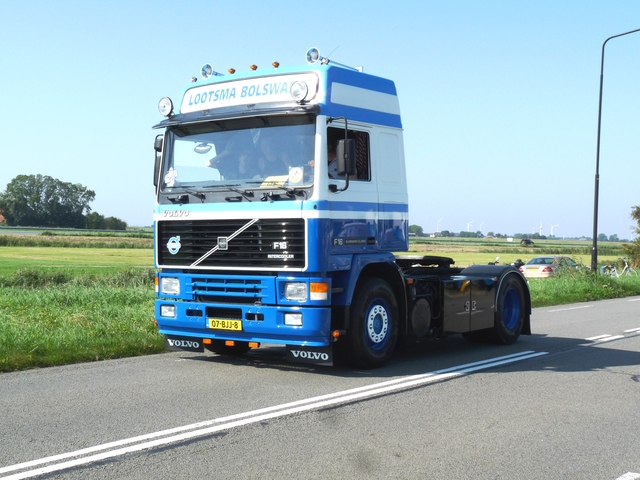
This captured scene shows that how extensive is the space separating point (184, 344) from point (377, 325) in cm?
238

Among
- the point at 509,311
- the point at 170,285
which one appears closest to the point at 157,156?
the point at 170,285

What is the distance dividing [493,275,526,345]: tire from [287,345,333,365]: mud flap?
4055 millimetres

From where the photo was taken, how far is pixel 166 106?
940cm

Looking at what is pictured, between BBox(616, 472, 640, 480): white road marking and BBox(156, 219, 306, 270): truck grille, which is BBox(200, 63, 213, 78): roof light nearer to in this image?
BBox(156, 219, 306, 270): truck grille

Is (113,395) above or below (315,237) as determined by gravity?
below

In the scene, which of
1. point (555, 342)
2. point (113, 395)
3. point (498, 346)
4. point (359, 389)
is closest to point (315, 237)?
point (359, 389)

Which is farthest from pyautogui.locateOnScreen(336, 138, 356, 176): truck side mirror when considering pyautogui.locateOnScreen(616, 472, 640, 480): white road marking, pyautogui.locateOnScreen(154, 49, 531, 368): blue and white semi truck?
pyautogui.locateOnScreen(616, 472, 640, 480): white road marking

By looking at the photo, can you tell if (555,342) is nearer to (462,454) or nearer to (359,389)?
(359,389)

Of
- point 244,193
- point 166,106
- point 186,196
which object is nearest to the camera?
point 244,193

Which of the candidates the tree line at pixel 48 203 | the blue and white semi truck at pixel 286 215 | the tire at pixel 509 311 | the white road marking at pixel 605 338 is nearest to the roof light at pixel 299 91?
the blue and white semi truck at pixel 286 215

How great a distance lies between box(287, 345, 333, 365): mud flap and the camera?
8469 millimetres

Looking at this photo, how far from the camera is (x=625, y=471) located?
16.9 ft

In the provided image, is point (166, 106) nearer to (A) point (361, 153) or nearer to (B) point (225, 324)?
(A) point (361, 153)

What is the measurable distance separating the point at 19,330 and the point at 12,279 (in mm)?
20705
